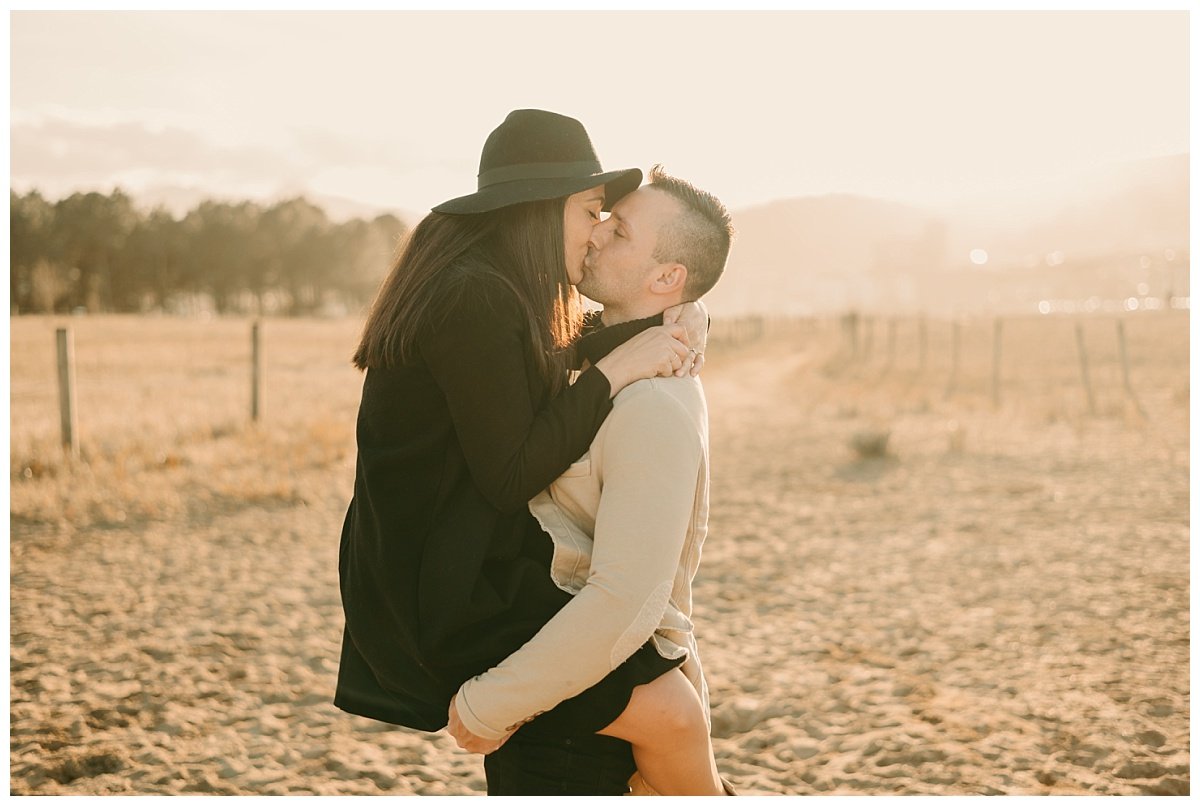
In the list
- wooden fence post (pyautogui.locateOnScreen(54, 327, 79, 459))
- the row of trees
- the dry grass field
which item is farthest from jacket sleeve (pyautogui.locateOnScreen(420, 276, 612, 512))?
the row of trees

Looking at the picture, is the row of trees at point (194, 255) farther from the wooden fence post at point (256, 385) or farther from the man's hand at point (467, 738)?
the man's hand at point (467, 738)

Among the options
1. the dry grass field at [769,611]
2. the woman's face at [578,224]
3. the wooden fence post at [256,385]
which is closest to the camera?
the woman's face at [578,224]

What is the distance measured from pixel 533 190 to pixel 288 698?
3798mm

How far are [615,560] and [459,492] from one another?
405 mm

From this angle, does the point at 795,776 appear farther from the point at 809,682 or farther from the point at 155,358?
the point at 155,358

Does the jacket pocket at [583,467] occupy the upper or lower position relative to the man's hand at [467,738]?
upper

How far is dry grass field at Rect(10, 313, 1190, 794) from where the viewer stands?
4.18 m

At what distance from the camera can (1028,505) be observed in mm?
9422

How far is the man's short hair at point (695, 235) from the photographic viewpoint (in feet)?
7.80

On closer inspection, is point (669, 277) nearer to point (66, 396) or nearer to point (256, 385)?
point (66, 396)

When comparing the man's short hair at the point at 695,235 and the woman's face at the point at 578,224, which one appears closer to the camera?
the woman's face at the point at 578,224

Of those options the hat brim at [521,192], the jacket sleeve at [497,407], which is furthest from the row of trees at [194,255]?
the jacket sleeve at [497,407]

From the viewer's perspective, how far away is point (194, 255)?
63281mm

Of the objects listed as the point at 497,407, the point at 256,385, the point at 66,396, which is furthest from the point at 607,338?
the point at 256,385
